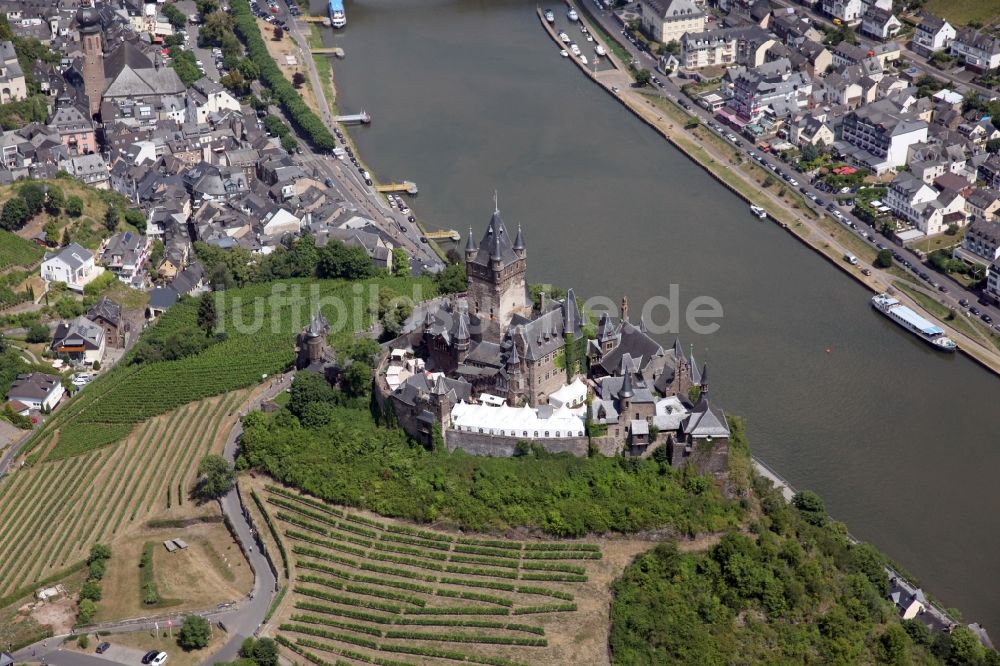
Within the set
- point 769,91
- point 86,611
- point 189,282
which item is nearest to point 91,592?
point 86,611

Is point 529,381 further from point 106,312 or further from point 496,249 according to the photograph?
point 106,312

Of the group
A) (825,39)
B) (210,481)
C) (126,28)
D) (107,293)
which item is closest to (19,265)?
(107,293)

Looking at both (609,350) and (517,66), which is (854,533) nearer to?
(609,350)

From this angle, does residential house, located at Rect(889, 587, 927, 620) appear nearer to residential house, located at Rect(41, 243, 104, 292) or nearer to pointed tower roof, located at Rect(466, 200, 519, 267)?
pointed tower roof, located at Rect(466, 200, 519, 267)

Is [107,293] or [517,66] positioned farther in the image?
[517,66]

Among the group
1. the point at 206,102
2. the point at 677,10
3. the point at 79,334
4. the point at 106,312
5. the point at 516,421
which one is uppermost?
the point at 516,421
